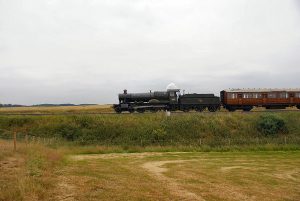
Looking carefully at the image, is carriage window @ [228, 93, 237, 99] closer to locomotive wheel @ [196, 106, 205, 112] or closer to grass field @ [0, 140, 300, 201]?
locomotive wheel @ [196, 106, 205, 112]

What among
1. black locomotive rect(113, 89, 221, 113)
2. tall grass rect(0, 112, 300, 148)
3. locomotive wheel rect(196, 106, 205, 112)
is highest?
black locomotive rect(113, 89, 221, 113)

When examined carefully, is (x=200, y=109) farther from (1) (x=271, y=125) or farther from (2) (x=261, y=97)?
(1) (x=271, y=125)

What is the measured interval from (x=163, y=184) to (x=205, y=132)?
77.5ft

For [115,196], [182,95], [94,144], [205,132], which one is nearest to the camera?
[115,196]

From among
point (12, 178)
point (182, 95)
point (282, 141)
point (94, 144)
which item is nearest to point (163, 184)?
point (12, 178)

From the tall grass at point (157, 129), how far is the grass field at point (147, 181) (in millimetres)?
12903

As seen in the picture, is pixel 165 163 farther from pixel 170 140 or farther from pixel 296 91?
pixel 296 91

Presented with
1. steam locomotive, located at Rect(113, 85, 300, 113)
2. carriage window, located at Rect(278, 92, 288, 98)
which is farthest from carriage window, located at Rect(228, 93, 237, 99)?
carriage window, located at Rect(278, 92, 288, 98)

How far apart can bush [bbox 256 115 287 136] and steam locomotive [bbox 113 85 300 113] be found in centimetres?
663

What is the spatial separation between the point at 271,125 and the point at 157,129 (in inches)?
498

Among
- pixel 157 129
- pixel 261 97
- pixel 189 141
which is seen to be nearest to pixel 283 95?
pixel 261 97

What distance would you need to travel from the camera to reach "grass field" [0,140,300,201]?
12.2m

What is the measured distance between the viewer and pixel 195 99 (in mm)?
43656

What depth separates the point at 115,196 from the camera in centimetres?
1241
